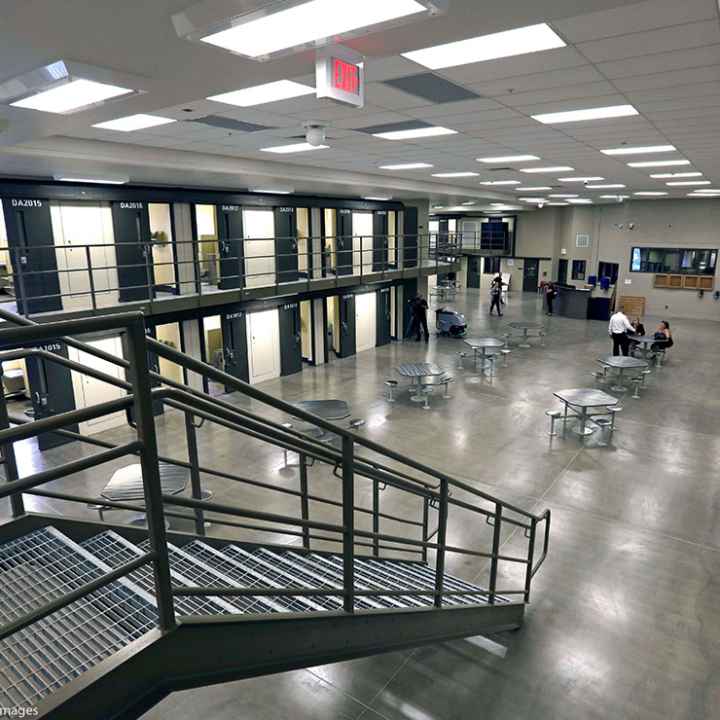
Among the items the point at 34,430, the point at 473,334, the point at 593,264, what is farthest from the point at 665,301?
the point at 34,430

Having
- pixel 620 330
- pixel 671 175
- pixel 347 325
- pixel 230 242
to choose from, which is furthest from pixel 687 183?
pixel 230 242

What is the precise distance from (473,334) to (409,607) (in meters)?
15.6

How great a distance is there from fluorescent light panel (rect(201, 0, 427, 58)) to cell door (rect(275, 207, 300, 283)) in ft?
33.3

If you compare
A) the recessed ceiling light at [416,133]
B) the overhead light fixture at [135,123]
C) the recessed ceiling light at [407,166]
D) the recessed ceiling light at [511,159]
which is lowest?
the overhead light fixture at [135,123]

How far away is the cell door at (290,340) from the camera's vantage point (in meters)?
13.2

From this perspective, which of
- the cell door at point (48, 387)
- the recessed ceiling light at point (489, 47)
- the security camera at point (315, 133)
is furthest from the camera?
the cell door at point (48, 387)

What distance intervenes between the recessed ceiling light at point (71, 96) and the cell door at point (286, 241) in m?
8.91

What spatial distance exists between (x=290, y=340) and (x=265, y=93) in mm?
8963

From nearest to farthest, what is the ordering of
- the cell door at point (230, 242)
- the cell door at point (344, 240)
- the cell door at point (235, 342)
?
1. the cell door at point (230, 242)
2. the cell door at point (235, 342)
3. the cell door at point (344, 240)

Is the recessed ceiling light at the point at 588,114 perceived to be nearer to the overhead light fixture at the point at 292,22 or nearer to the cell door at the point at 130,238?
the overhead light fixture at the point at 292,22

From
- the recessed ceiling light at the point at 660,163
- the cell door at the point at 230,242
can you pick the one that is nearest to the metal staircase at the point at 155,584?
the recessed ceiling light at the point at 660,163

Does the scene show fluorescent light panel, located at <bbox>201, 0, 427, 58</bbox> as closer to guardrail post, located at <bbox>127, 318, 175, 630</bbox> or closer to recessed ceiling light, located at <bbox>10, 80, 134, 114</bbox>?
recessed ceiling light, located at <bbox>10, 80, 134, 114</bbox>

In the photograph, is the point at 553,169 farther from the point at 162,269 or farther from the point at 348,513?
the point at 348,513

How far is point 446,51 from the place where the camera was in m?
3.68
